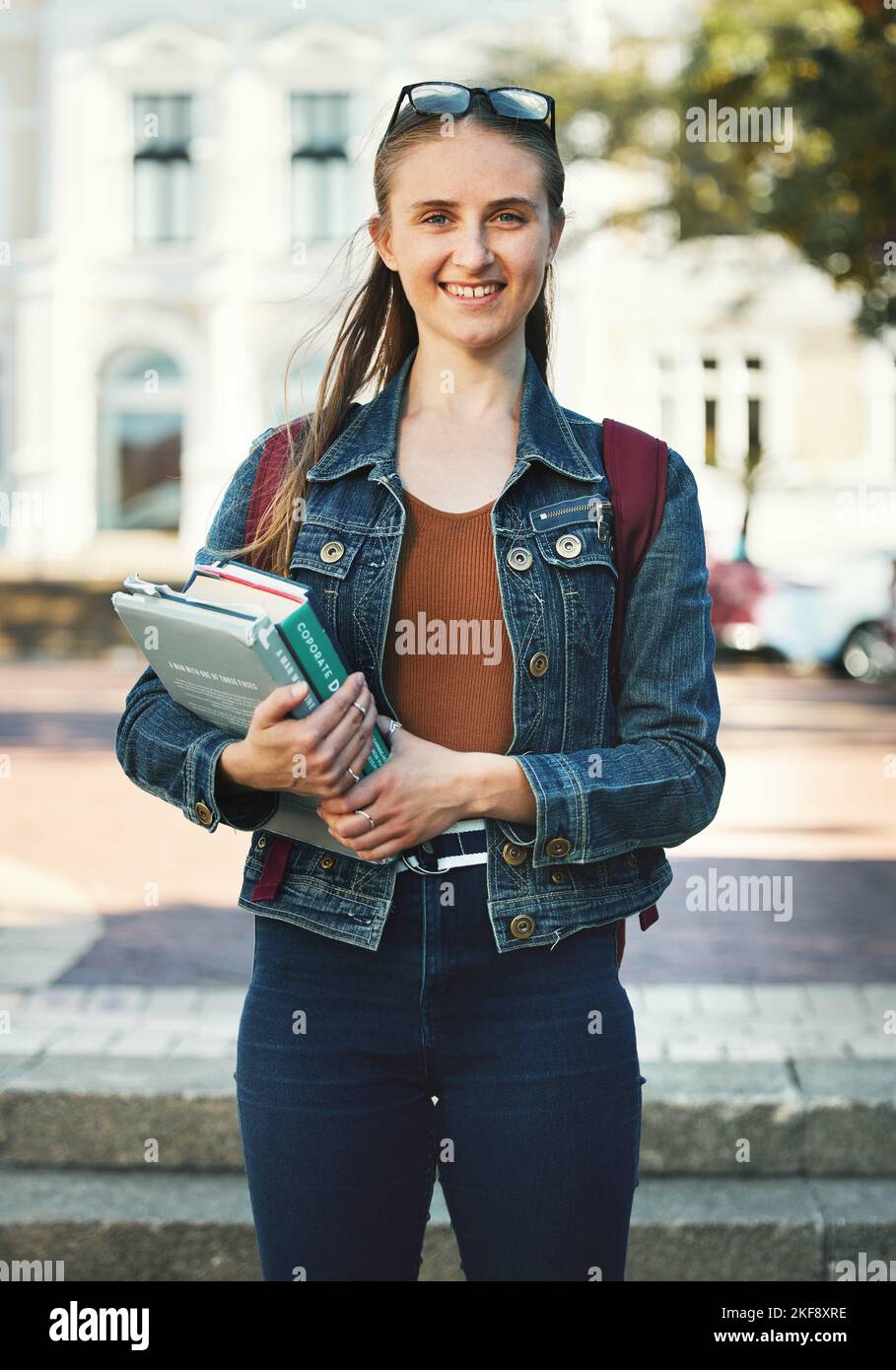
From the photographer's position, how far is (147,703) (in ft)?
7.32

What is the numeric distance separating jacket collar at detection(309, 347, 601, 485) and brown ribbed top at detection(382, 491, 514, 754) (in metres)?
0.10

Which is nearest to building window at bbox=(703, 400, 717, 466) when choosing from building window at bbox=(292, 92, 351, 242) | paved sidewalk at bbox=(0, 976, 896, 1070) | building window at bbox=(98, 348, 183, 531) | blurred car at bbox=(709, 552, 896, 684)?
building window at bbox=(292, 92, 351, 242)

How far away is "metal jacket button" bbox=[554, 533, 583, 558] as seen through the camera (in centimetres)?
214

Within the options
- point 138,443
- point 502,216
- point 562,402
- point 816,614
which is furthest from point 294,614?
point 138,443

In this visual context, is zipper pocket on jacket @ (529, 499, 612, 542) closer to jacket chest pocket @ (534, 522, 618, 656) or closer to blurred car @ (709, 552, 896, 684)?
jacket chest pocket @ (534, 522, 618, 656)

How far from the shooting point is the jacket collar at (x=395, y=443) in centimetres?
219

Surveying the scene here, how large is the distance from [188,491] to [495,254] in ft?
88.8

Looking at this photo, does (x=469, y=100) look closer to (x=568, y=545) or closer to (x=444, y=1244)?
(x=568, y=545)

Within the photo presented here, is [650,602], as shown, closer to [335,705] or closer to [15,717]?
[335,705]

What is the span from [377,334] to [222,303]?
2734 centimetres

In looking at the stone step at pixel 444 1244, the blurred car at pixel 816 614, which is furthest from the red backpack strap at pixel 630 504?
the blurred car at pixel 816 614

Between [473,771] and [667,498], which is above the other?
[667,498]
